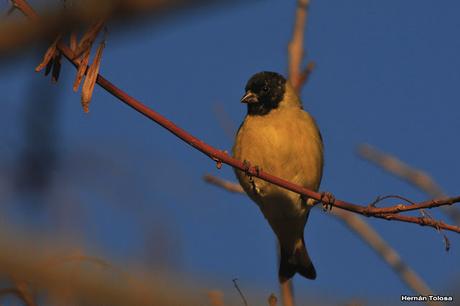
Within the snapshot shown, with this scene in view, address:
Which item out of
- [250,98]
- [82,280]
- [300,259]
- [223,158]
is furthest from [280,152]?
[82,280]

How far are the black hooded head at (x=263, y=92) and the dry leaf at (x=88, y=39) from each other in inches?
130

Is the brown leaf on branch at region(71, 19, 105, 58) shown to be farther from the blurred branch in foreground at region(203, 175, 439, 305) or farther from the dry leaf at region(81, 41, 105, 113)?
the blurred branch in foreground at region(203, 175, 439, 305)

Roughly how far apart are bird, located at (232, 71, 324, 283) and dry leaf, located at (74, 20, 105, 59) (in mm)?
2622

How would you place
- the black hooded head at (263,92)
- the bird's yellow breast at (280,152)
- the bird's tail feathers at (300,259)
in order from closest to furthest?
the bird's yellow breast at (280,152) < the black hooded head at (263,92) < the bird's tail feathers at (300,259)

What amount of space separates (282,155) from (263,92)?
827 mm

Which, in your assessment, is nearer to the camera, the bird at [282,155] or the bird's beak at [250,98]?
the bird at [282,155]

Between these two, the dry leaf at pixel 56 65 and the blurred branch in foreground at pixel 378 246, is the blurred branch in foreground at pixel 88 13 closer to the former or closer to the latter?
the dry leaf at pixel 56 65

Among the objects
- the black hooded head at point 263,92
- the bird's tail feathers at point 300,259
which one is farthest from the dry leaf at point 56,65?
the bird's tail feathers at point 300,259

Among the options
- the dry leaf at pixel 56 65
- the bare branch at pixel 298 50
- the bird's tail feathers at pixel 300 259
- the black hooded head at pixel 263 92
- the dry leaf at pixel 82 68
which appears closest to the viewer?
the dry leaf at pixel 56 65

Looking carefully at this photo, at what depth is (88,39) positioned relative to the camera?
2088 mm

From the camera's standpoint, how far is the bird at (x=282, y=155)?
4930 mm

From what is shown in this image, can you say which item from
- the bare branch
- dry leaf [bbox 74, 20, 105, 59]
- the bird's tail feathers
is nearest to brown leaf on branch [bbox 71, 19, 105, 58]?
dry leaf [bbox 74, 20, 105, 59]

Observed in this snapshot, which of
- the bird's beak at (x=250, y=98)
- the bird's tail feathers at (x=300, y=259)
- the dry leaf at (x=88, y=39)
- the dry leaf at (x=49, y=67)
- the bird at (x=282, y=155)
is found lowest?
the dry leaf at (x=49, y=67)

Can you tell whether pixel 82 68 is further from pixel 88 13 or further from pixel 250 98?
pixel 250 98
